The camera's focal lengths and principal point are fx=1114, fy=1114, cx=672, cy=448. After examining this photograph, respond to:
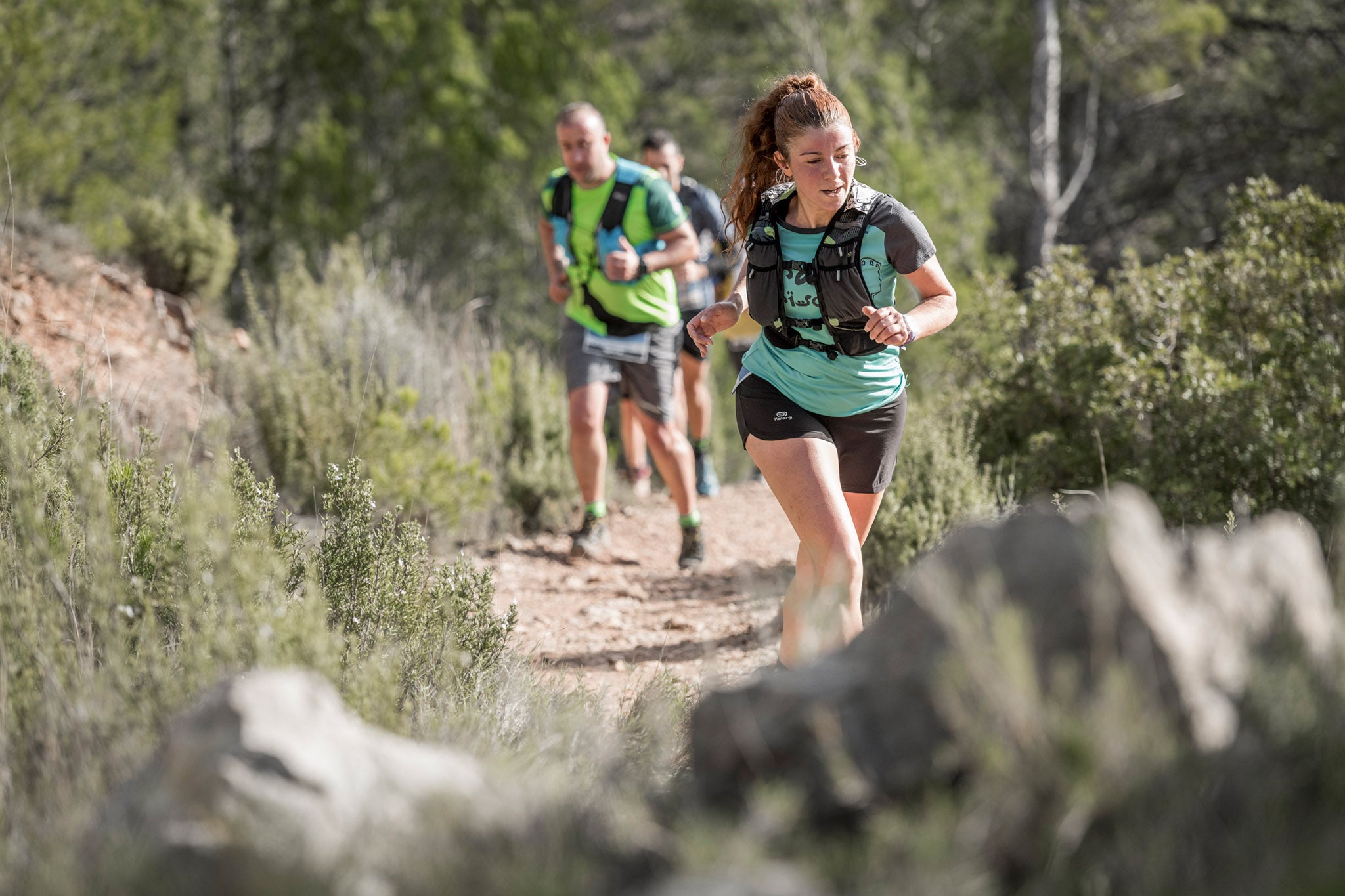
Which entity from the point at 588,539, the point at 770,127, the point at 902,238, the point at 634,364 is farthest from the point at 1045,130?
the point at 902,238

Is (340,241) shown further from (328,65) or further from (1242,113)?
(1242,113)

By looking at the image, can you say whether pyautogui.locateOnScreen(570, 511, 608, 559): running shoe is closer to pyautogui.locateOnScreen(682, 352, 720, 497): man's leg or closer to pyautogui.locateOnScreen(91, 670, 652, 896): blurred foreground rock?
pyautogui.locateOnScreen(682, 352, 720, 497): man's leg

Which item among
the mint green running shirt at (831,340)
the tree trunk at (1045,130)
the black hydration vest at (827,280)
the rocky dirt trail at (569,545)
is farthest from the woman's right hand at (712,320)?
the tree trunk at (1045,130)

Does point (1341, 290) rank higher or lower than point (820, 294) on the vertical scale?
higher

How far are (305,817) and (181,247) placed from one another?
25.2 ft

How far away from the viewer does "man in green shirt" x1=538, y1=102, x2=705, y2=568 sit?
5.04 meters

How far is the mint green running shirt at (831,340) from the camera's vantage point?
301 centimetres

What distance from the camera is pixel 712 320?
10.4 feet

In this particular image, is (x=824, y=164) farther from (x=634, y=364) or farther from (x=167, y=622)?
(x=634, y=364)

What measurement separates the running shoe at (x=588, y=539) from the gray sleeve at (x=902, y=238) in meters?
2.86

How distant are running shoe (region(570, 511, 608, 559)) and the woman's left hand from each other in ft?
9.73

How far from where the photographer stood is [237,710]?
1.71 m

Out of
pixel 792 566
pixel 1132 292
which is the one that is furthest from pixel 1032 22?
pixel 792 566

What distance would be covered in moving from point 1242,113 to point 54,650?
15.8 m
